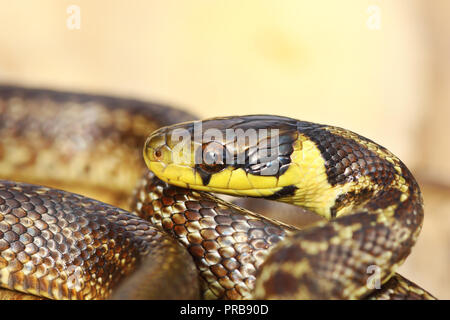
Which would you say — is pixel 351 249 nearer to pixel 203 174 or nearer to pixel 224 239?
pixel 224 239

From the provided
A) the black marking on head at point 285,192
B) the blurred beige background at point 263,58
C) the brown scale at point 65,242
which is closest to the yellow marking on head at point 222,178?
the black marking on head at point 285,192

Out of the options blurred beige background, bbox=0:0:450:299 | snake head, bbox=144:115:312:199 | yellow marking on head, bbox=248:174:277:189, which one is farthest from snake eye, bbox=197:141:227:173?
blurred beige background, bbox=0:0:450:299

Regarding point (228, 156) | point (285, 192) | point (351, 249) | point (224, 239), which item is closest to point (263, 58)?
point (285, 192)

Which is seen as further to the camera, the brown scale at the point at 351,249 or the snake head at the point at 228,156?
the snake head at the point at 228,156

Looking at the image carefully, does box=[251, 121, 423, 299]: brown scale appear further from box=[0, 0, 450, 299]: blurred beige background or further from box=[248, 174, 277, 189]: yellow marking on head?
box=[0, 0, 450, 299]: blurred beige background

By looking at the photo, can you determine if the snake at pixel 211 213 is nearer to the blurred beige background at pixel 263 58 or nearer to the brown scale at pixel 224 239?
the brown scale at pixel 224 239

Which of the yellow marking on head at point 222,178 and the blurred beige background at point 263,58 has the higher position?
the blurred beige background at point 263,58
